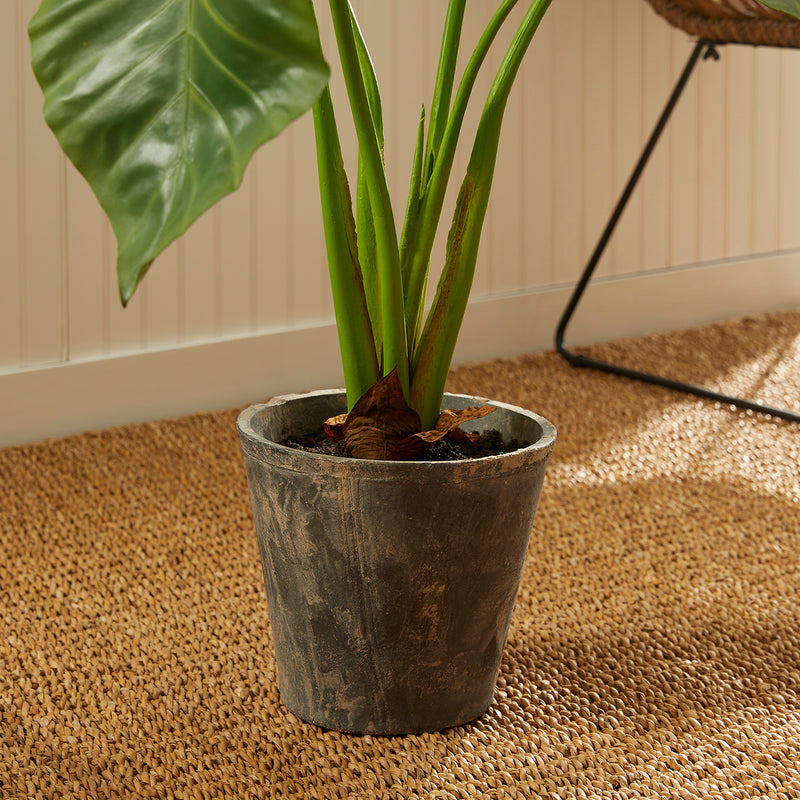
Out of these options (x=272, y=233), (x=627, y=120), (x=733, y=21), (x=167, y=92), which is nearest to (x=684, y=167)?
(x=627, y=120)

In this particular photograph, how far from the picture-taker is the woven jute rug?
2.47 ft

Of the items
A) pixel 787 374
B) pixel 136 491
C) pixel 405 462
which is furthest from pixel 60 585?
pixel 787 374

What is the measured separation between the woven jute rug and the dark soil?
0.21 metres

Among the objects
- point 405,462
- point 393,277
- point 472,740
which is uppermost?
point 393,277

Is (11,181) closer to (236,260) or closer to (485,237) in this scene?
(236,260)

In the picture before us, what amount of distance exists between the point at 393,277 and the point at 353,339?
0.06 metres

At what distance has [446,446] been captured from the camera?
811 millimetres

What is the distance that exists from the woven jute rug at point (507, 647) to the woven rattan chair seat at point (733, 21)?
60 centimetres

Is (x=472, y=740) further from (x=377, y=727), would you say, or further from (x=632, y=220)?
(x=632, y=220)

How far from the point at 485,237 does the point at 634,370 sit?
382 millimetres

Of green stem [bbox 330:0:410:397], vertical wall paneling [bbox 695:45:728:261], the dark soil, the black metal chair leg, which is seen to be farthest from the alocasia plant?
vertical wall paneling [bbox 695:45:728:261]

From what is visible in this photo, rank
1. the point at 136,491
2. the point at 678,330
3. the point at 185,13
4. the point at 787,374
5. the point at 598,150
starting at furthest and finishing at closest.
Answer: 1. the point at 678,330
2. the point at 598,150
3. the point at 787,374
4. the point at 136,491
5. the point at 185,13

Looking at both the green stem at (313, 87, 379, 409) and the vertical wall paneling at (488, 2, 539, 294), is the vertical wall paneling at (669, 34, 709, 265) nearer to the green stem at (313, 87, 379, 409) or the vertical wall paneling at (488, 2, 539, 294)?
the vertical wall paneling at (488, 2, 539, 294)

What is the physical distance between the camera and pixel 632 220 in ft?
7.00
